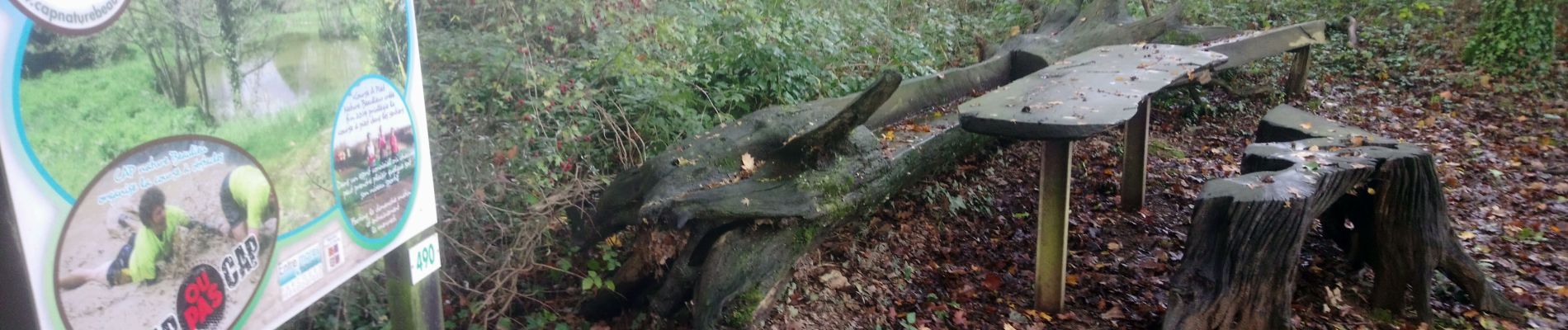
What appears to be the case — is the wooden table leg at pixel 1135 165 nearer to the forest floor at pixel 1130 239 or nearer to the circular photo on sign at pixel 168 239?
the forest floor at pixel 1130 239

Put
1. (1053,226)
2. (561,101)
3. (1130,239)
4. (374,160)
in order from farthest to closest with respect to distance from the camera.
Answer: (1130,239) < (561,101) < (1053,226) < (374,160)

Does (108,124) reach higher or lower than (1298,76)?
higher

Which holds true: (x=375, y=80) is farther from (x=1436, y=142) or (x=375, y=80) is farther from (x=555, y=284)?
(x=1436, y=142)

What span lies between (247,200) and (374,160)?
1.48ft

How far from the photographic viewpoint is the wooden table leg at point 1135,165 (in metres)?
5.50

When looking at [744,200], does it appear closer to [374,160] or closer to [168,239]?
[374,160]

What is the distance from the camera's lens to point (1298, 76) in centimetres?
835

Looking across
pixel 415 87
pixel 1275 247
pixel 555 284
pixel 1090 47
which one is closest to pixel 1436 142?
pixel 1090 47

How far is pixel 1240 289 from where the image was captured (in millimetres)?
3457

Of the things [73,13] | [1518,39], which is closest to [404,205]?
[73,13]

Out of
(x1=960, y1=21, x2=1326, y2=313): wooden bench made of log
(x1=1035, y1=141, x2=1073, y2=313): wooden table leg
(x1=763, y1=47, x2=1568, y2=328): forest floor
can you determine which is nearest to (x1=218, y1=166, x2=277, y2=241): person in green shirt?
(x1=763, y1=47, x2=1568, y2=328): forest floor

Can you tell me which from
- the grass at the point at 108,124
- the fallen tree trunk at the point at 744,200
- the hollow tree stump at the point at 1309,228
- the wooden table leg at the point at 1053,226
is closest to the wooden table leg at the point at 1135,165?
the hollow tree stump at the point at 1309,228

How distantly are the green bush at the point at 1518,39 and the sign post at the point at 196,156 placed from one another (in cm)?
1000

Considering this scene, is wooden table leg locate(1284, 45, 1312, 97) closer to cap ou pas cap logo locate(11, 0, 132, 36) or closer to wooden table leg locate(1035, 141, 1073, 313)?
wooden table leg locate(1035, 141, 1073, 313)
